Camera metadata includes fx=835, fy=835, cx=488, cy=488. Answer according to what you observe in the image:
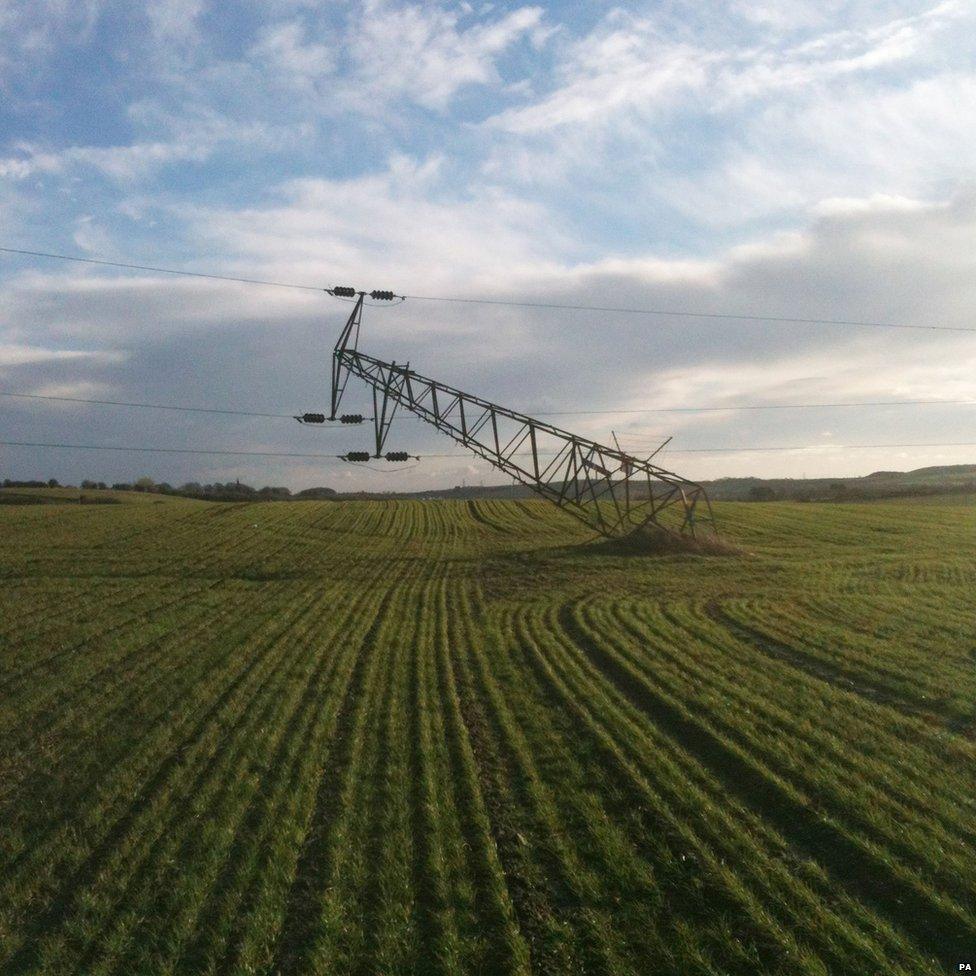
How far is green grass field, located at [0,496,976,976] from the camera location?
6.88 meters

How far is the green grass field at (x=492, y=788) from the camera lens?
6.88 m

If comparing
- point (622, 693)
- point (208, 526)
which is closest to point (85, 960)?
point (622, 693)

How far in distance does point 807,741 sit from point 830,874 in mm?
3842

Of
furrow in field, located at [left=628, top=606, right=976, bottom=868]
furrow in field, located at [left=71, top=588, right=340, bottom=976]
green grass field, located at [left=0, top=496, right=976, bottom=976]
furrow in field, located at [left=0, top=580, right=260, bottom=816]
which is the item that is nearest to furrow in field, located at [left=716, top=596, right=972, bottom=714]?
green grass field, located at [left=0, top=496, right=976, bottom=976]

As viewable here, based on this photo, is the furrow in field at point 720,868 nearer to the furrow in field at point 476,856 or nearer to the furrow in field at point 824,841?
the furrow in field at point 824,841

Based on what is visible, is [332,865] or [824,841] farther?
[824,841]

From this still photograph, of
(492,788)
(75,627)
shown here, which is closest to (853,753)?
(492,788)

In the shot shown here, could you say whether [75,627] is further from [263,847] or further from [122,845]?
[263,847]

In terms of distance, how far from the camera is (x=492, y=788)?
10.1 m

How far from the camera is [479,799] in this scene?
9.73m

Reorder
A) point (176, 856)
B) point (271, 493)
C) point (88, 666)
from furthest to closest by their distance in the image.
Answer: point (271, 493), point (88, 666), point (176, 856)

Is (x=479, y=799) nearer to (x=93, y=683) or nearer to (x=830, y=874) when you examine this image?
(x=830, y=874)

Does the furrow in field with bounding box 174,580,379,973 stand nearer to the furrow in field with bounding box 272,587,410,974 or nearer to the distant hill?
the furrow in field with bounding box 272,587,410,974

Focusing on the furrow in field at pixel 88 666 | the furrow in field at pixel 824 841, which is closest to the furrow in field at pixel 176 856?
the furrow in field at pixel 88 666
